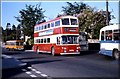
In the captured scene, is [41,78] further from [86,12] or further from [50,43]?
[86,12]

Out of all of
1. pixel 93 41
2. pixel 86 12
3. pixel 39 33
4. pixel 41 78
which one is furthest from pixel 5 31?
pixel 41 78

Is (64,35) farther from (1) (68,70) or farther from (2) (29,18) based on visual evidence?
(2) (29,18)

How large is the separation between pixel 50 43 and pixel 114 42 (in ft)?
35.2

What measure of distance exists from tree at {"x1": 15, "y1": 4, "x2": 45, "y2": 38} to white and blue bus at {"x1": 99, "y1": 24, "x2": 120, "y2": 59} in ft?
154

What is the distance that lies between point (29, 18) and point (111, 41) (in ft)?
169

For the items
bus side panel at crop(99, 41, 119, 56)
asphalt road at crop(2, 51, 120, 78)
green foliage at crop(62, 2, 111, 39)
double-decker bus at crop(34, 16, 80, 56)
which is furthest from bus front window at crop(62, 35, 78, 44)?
green foliage at crop(62, 2, 111, 39)

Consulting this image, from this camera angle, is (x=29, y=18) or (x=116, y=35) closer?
(x=116, y=35)

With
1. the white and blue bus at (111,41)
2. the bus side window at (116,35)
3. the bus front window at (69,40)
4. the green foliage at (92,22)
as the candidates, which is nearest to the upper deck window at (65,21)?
the bus front window at (69,40)

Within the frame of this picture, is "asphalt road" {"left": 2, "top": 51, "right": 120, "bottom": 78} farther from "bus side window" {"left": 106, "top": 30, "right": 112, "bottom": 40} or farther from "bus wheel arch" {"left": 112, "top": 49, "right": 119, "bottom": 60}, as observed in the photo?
"bus side window" {"left": 106, "top": 30, "right": 112, "bottom": 40}

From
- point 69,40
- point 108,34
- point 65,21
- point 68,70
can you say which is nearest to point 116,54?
point 108,34

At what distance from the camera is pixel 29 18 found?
75250mm

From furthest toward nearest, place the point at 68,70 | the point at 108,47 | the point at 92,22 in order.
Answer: the point at 92,22
the point at 108,47
the point at 68,70

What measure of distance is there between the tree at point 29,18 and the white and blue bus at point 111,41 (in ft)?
154

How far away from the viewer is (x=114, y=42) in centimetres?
2486
